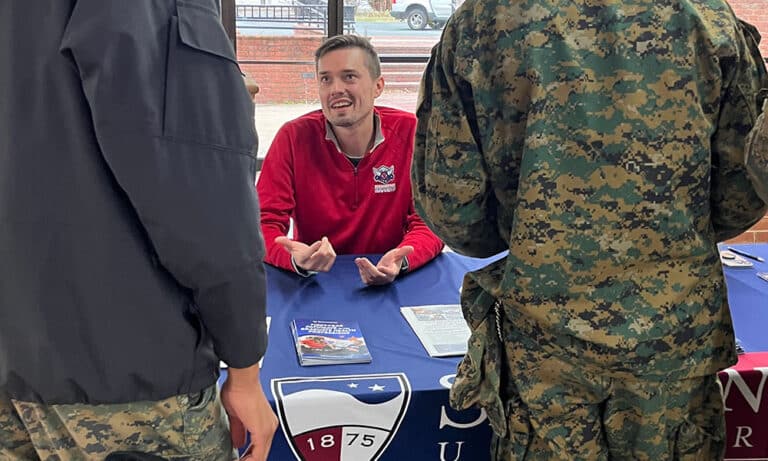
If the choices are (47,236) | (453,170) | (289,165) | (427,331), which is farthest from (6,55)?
(289,165)

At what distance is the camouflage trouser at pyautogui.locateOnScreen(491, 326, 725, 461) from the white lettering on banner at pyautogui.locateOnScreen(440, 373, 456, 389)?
5.5 inches

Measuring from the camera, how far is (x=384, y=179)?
7.28 ft

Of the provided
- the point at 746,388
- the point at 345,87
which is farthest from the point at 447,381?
the point at 345,87

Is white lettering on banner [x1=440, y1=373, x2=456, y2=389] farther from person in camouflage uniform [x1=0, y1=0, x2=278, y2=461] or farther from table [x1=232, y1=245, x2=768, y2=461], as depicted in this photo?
person in camouflage uniform [x1=0, y1=0, x2=278, y2=461]

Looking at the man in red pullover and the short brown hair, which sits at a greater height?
the short brown hair

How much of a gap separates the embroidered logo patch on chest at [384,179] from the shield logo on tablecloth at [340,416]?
1.03m

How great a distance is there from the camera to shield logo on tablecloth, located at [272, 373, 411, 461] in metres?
1.21

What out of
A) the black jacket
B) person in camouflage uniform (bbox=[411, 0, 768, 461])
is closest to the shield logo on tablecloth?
person in camouflage uniform (bbox=[411, 0, 768, 461])

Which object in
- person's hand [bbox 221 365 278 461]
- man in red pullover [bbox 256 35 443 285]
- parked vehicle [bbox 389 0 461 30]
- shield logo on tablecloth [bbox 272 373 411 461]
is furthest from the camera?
parked vehicle [bbox 389 0 461 30]

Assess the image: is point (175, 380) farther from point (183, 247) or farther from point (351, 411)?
point (351, 411)

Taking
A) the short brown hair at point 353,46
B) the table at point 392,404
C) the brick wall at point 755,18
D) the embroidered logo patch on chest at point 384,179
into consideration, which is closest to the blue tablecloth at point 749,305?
the table at point 392,404

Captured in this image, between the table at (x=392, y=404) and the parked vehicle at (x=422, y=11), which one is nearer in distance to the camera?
the table at (x=392, y=404)

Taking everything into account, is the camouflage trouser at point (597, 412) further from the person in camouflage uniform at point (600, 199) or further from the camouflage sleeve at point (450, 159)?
the camouflage sleeve at point (450, 159)

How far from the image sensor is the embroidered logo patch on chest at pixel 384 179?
2211 mm
